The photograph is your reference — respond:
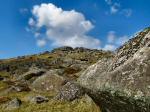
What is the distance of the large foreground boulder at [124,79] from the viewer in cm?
1841

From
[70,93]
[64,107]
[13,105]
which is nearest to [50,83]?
[13,105]

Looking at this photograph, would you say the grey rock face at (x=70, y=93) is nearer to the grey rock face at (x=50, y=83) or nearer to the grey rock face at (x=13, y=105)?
the grey rock face at (x=13, y=105)

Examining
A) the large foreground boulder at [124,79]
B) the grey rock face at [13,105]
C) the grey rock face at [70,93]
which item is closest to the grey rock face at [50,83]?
the grey rock face at [13,105]

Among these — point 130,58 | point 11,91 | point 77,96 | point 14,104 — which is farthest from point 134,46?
point 11,91

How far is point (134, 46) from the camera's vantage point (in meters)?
20.9

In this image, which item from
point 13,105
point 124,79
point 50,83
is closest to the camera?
point 124,79

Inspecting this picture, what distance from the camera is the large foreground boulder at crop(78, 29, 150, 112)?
60.4ft

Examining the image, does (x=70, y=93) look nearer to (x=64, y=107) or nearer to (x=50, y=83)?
(x=64, y=107)

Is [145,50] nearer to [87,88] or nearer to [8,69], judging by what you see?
[87,88]

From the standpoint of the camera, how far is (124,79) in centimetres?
1917

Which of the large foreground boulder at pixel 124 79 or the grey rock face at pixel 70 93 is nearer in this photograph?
the large foreground boulder at pixel 124 79

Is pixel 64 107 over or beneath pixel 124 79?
over

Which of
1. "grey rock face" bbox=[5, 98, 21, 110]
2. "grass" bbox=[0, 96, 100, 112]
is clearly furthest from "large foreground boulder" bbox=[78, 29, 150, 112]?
"grey rock face" bbox=[5, 98, 21, 110]

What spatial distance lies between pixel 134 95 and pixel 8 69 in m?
172
